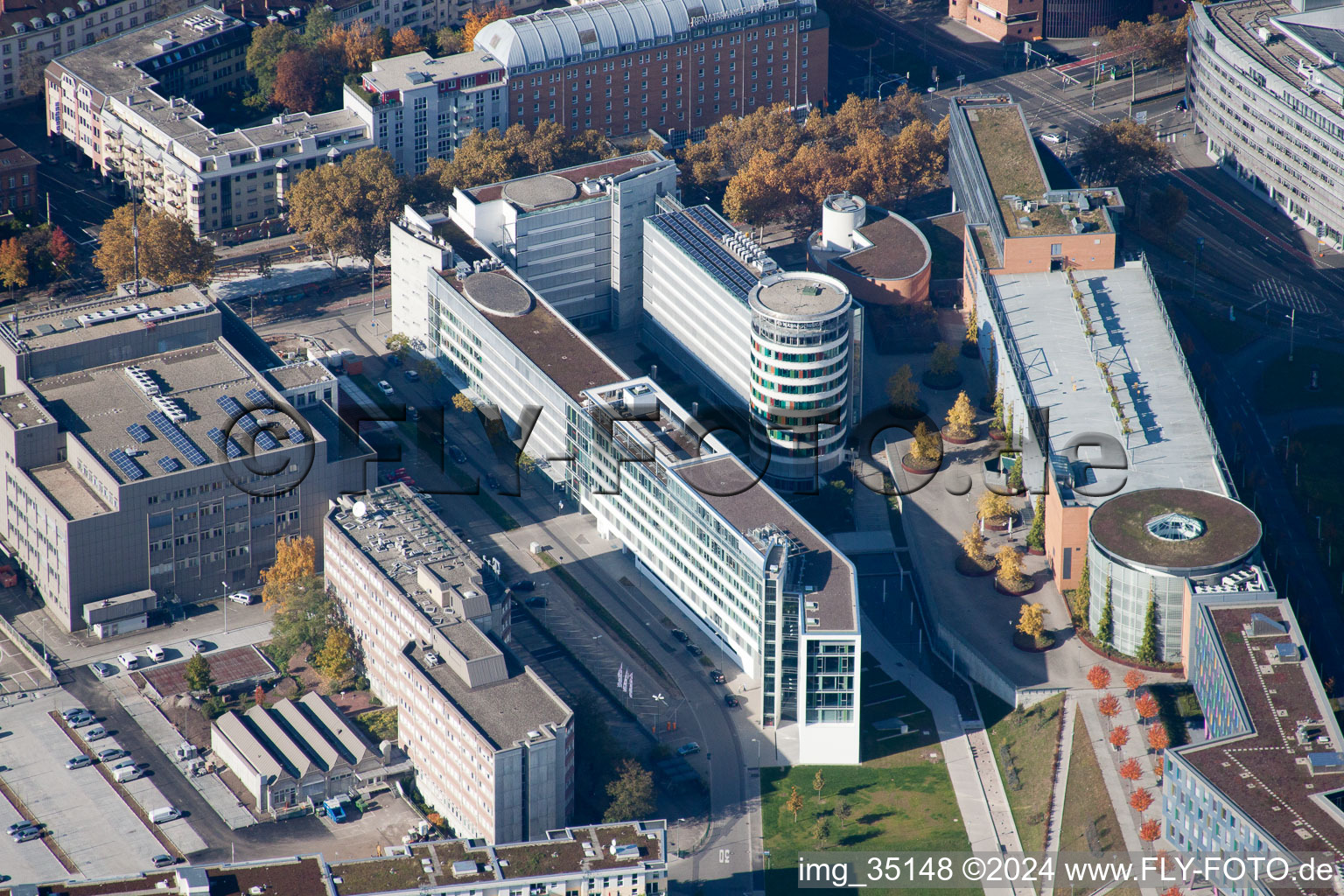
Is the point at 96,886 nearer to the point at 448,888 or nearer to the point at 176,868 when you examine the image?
the point at 176,868

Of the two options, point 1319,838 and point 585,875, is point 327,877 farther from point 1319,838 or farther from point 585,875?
point 1319,838

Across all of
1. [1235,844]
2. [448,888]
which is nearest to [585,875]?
[448,888]

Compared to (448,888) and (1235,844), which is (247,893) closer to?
(448,888)

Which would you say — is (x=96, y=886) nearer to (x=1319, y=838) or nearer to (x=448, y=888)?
(x=448, y=888)

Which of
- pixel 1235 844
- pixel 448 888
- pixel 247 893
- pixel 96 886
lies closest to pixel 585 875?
pixel 448 888

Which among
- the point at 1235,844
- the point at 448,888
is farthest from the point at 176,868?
the point at 1235,844
